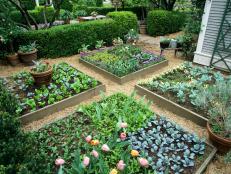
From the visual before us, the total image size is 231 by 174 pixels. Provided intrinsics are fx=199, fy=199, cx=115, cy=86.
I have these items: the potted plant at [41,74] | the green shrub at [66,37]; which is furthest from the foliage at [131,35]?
the potted plant at [41,74]

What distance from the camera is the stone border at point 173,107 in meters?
4.77

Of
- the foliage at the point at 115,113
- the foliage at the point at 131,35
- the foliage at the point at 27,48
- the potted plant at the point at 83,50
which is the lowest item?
the foliage at the point at 115,113

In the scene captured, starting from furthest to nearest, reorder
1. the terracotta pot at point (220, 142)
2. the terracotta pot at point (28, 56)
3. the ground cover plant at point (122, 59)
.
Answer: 1. the terracotta pot at point (28, 56)
2. the ground cover plant at point (122, 59)
3. the terracotta pot at point (220, 142)

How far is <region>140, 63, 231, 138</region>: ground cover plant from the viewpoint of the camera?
3.97m

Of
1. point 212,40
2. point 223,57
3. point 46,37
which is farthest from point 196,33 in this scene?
point 46,37

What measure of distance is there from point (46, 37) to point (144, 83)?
481cm

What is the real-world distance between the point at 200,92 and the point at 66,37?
6.33m

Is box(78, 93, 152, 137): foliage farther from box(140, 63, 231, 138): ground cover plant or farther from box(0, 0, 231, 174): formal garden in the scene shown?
box(140, 63, 231, 138): ground cover plant

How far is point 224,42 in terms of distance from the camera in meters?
7.19

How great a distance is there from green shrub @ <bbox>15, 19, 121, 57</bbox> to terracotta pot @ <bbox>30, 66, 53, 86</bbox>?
2.96 m

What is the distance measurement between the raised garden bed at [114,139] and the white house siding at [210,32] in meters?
4.39

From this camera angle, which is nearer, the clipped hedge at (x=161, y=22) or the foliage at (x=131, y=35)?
the foliage at (x=131, y=35)

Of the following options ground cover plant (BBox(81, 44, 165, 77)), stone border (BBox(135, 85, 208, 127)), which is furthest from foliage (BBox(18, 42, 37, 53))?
stone border (BBox(135, 85, 208, 127))

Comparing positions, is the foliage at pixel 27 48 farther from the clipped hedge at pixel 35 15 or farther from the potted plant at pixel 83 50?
the clipped hedge at pixel 35 15
